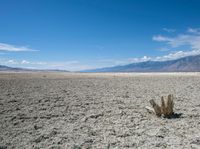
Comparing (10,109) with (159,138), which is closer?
(159,138)

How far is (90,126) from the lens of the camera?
8.62 m

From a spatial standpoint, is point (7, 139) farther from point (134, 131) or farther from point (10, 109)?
point (10, 109)

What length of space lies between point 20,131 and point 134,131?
137 inches

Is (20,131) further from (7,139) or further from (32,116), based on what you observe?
(32,116)

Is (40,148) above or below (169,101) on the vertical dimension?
below

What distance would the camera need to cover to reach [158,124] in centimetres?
868

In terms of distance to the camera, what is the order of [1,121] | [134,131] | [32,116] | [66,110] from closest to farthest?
1. [134,131]
2. [1,121]
3. [32,116]
4. [66,110]

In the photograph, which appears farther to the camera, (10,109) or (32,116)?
(10,109)

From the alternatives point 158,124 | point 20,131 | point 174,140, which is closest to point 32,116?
point 20,131

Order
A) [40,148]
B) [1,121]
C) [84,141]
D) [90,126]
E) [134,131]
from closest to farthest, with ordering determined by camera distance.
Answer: [40,148], [84,141], [134,131], [90,126], [1,121]

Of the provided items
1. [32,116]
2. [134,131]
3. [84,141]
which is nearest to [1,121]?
[32,116]

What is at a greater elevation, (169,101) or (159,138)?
(169,101)

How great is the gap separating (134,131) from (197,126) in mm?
2118

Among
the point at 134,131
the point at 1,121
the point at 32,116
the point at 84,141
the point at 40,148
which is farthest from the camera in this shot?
the point at 32,116
